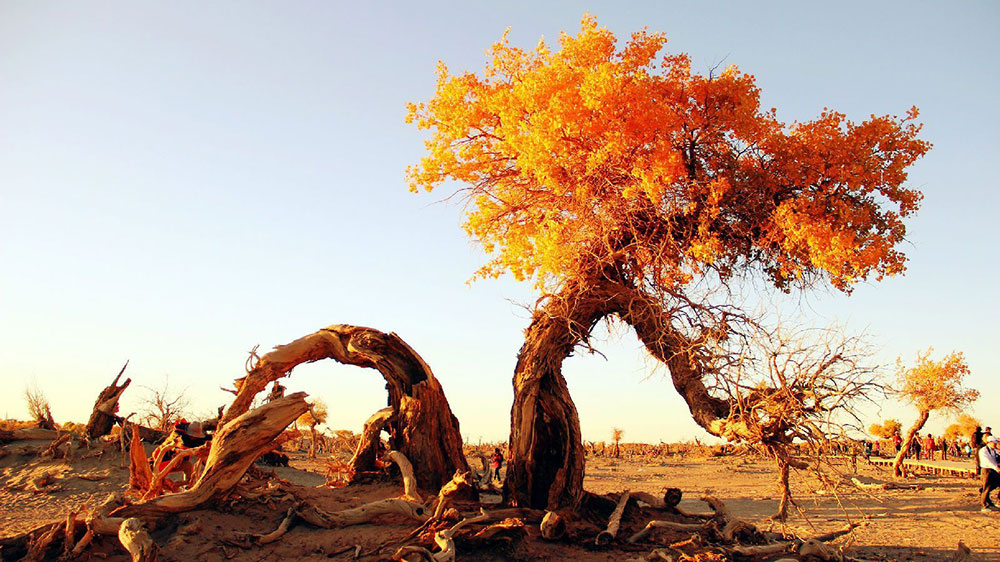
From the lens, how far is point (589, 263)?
35.2 feet

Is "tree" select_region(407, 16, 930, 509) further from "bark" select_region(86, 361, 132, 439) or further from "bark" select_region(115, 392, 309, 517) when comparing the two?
"bark" select_region(86, 361, 132, 439)

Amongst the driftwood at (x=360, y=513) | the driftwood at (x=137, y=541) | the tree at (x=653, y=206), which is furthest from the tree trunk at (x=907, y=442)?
the driftwood at (x=137, y=541)

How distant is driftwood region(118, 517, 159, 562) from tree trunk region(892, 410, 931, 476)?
24.9 meters

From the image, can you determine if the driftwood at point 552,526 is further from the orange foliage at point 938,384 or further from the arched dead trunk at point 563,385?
the orange foliage at point 938,384

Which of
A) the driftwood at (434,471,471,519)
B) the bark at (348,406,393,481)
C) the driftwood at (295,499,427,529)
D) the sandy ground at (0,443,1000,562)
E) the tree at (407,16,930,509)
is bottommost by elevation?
the sandy ground at (0,443,1000,562)

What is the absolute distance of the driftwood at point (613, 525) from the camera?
8703 mm

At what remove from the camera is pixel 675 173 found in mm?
10219

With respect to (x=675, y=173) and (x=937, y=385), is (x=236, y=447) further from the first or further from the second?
(x=937, y=385)

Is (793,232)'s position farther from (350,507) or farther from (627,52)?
(350,507)

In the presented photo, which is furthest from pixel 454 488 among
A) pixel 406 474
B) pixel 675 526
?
pixel 675 526

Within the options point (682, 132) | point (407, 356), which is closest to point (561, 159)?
point (682, 132)

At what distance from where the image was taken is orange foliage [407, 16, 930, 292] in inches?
396

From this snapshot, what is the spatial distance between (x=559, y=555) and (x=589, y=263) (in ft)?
14.6

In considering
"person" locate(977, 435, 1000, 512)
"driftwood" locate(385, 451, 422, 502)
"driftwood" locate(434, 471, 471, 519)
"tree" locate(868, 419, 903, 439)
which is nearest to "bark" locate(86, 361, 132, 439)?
"driftwood" locate(385, 451, 422, 502)
